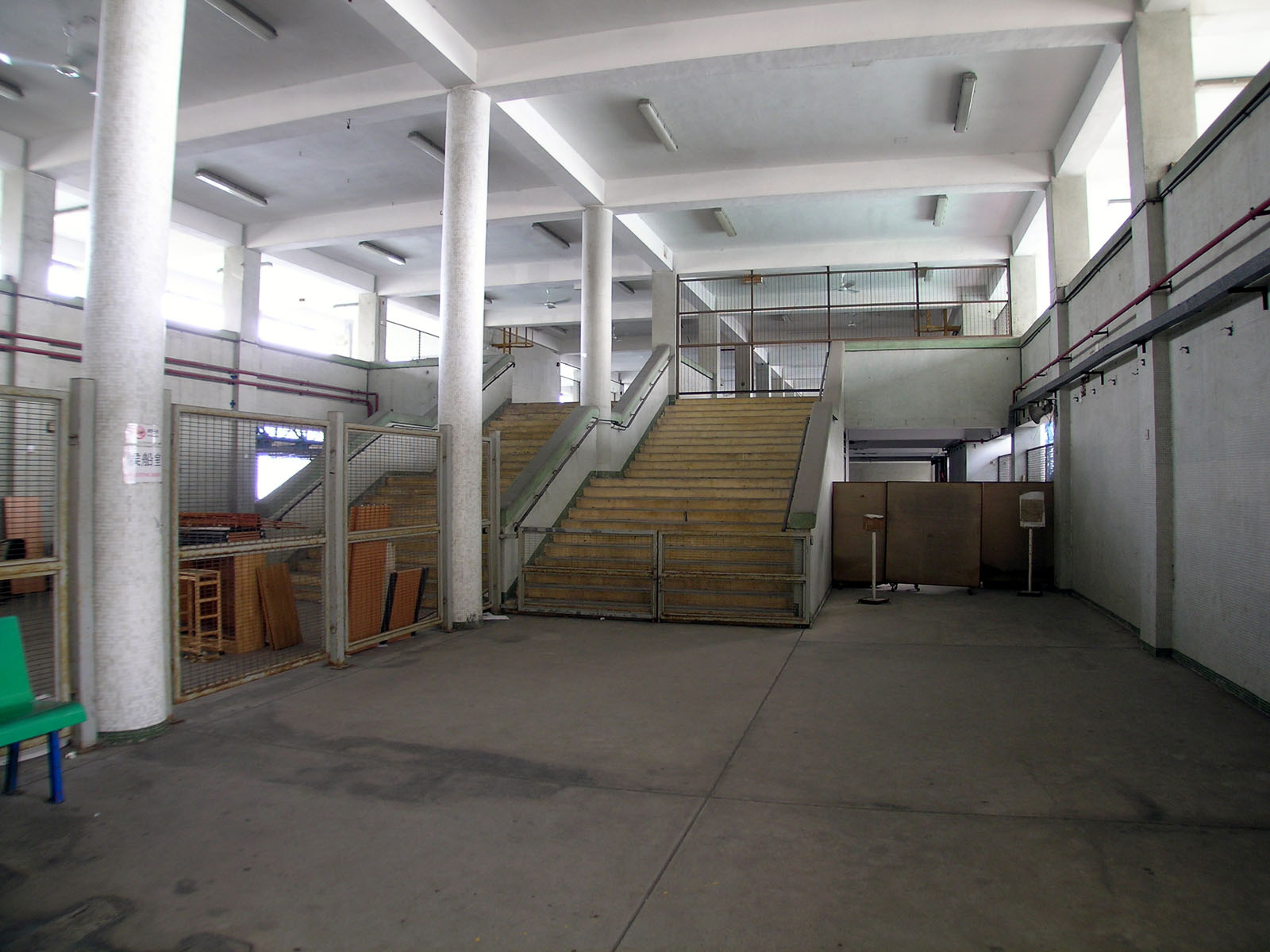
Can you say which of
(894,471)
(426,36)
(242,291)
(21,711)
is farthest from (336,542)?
(894,471)

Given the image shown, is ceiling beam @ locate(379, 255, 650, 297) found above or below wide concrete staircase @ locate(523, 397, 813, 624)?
above

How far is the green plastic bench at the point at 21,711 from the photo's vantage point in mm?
3633

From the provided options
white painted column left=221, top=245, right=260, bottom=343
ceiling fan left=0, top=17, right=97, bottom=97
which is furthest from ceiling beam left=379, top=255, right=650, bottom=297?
ceiling fan left=0, top=17, right=97, bottom=97

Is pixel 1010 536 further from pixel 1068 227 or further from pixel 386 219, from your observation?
pixel 386 219

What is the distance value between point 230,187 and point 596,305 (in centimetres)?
738

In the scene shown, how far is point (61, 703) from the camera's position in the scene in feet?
12.7

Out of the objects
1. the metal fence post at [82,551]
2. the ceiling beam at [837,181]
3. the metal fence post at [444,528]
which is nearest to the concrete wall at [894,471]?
the ceiling beam at [837,181]

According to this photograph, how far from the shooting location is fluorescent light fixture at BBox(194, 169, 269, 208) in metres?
13.5

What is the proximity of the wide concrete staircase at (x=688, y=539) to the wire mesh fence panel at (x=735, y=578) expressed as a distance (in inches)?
0.5

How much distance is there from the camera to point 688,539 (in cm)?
988

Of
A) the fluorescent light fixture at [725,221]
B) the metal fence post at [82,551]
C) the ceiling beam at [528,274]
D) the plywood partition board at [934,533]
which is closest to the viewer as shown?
the metal fence post at [82,551]

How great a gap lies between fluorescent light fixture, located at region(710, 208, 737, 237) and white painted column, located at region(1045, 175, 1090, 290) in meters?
6.06

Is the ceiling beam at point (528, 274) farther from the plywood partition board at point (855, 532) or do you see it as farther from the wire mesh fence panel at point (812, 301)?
the plywood partition board at point (855, 532)

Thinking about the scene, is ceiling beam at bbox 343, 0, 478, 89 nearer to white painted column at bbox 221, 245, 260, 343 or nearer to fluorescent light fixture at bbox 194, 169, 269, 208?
fluorescent light fixture at bbox 194, 169, 269, 208
